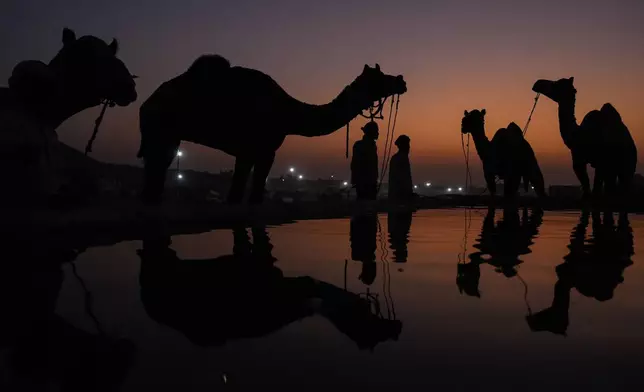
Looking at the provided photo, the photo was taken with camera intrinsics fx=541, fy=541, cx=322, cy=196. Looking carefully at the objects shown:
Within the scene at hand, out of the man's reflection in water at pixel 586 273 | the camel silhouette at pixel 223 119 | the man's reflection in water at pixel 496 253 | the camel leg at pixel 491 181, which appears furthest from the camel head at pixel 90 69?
the camel leg at pixel 491 181

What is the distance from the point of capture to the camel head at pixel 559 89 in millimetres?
14961

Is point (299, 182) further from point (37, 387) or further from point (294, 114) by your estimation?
point (37, 387)

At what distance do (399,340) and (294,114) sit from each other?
7.94 m

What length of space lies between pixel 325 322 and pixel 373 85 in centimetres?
828

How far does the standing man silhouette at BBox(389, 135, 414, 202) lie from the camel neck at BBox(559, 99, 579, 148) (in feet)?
15.6

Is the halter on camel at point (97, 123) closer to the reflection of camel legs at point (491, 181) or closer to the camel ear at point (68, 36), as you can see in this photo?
the camel ear at point (68, 36)

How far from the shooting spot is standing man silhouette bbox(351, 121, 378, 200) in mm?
15172

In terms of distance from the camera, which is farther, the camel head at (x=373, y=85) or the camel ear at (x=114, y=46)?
the camel head at (x=373, y=85)

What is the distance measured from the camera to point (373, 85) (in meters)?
9.77

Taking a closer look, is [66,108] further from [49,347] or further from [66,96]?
[49,347]

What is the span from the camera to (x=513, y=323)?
1.90 metres

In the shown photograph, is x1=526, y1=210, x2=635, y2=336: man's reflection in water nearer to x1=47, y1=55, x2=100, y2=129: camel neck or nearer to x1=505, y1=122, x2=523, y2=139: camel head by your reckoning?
x1=47, y1=55, x2=100, y2=129: camel neck

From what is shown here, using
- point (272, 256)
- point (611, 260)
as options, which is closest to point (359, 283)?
point (272, 256)

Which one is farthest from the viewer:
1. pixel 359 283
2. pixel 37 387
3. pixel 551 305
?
pixel 359 283
